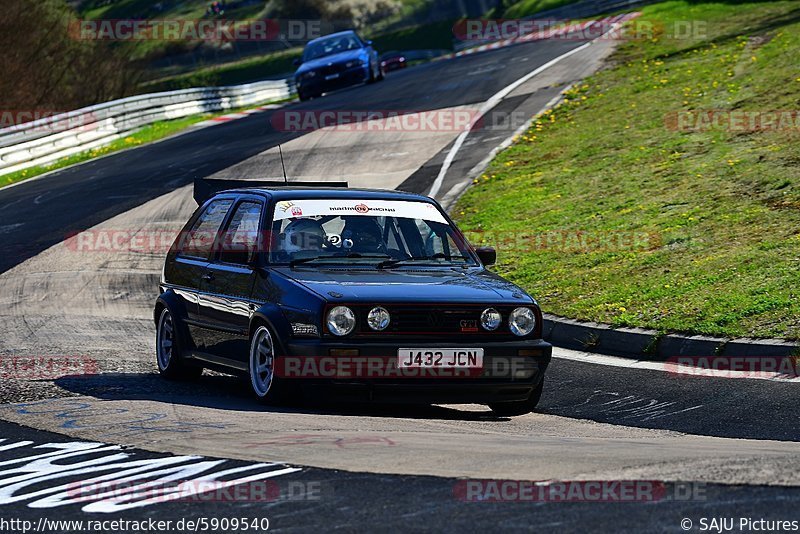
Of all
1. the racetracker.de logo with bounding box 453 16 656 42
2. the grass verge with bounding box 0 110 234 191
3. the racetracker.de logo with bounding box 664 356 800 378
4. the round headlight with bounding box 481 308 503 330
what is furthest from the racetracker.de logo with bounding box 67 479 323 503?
the racetracker.de logo with bounding box 453 16 656 42

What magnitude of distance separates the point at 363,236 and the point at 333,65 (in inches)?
1125

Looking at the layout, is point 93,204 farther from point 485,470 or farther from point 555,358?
point 485,470

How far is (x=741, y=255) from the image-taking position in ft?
44.1

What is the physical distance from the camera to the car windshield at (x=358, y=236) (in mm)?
9078

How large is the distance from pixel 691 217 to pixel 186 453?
10.5 m

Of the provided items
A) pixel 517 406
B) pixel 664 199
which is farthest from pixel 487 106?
pixel 517 406

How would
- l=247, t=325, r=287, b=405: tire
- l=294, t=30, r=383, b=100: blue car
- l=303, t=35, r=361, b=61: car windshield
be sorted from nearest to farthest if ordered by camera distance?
1. l=247, t=325, r=287, b=405: tire
2. l=294, t=30, r=383, b=100: blue car
3. l=303, t=35, r=361, b=61: car windshield

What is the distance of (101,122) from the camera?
32.7m

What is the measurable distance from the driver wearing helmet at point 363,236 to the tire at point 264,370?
939 mm

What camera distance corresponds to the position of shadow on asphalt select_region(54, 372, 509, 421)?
27.6ft

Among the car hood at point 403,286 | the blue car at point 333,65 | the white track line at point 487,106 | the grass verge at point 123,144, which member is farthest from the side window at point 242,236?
the blue car at point 333,65

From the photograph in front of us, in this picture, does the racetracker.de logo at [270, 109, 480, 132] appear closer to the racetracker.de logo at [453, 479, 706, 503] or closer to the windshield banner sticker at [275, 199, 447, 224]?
the windshield banner sticker at [275, 199, 447, 224]

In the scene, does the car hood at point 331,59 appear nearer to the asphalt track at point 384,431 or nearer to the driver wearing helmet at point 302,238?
the asphalt track at point 384,431

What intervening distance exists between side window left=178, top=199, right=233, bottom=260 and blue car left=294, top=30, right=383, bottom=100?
88.6ft
